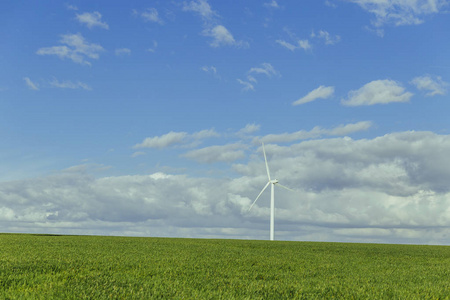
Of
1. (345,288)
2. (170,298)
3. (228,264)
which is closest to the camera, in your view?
(170,298)

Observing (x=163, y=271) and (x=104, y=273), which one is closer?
(x=104, y=273)

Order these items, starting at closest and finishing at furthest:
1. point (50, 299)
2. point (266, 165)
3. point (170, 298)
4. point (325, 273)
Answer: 1. point (50, 299)
2. point (170, 298)
3. point (325, 273)
4. point (266, 165)

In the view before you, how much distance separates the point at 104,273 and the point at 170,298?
19.3ft

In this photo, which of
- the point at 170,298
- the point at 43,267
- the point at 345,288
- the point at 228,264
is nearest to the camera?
the point at 170,298

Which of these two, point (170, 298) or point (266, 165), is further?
point (266, 165)

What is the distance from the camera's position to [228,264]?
24.8m

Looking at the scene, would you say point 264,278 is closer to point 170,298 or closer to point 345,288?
point 345,288

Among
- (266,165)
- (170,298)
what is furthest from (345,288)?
(266,165)

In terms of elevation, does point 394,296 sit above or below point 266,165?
below

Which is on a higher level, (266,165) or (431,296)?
(266,165)

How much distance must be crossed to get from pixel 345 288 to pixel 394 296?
1992mm

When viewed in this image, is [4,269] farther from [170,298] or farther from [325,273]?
[325,273]

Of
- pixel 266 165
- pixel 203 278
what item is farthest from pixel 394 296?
pixel 266 165

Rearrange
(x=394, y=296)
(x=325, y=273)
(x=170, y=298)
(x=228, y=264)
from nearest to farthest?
1. (x=170, y=298)
2. (x=394, y=296)
3. (x=325, y=273)
4. (x=228, y=264)
